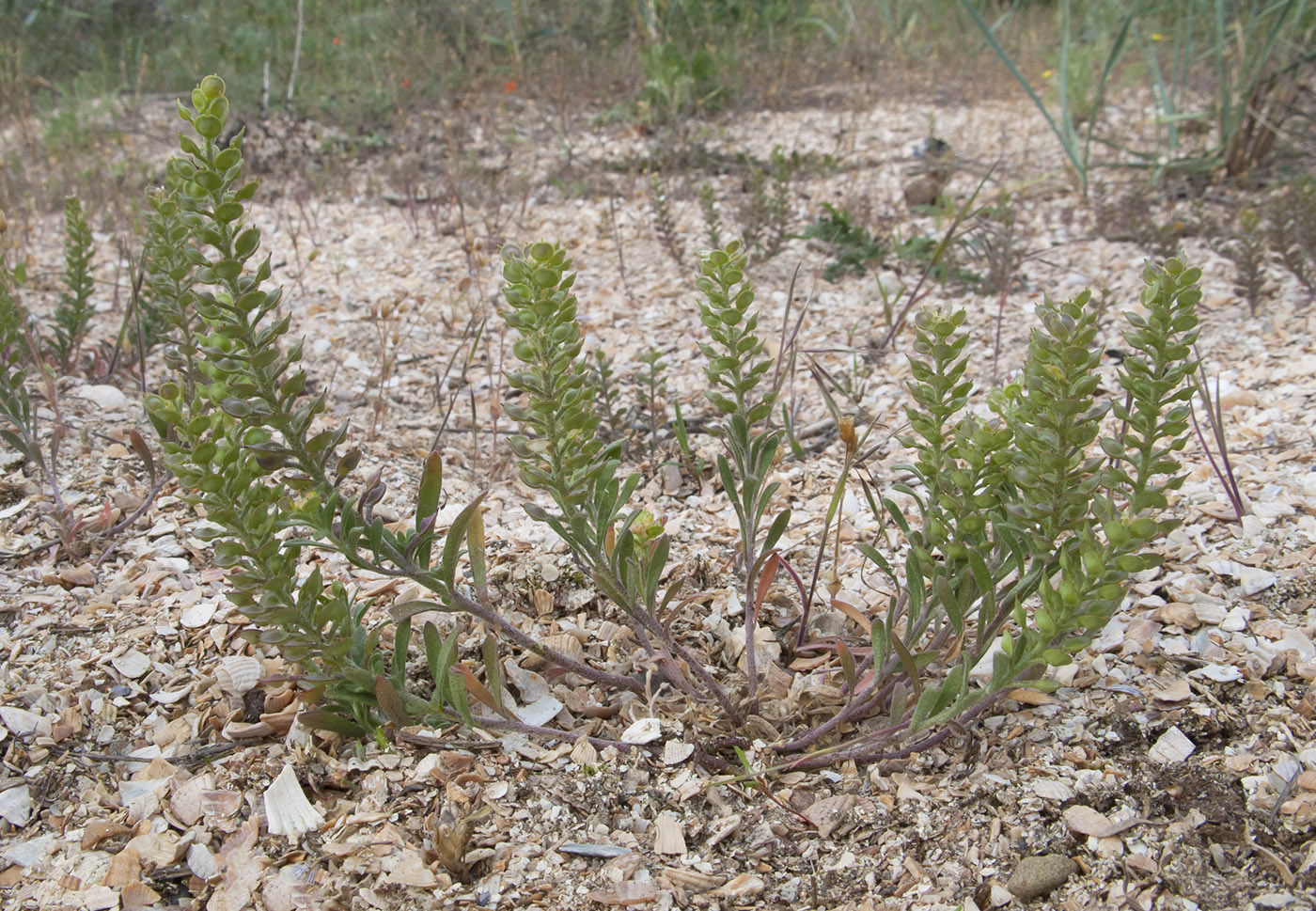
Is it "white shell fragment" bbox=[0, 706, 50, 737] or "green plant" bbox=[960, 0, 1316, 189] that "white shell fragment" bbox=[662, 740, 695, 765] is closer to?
"white shell fragment" bbox=[0, 706, 50, 737]

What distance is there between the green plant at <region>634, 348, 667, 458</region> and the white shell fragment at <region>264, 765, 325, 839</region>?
4.63 ft

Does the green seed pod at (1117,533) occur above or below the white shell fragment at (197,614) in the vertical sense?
above

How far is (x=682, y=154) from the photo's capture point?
18.4 ft

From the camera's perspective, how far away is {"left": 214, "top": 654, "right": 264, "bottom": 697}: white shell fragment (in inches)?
77.3

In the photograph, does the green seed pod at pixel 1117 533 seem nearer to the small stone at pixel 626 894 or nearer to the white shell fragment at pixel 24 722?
the small stone at pixel 626 894

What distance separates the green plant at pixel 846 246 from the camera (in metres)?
4.18

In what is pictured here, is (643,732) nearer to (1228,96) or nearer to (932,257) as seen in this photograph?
(932,257)

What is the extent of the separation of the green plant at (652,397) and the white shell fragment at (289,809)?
141cm

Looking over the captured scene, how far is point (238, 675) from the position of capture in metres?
1.97

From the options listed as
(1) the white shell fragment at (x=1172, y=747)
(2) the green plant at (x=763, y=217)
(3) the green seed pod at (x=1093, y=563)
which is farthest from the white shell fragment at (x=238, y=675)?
(2) the green plant at (x=763, y=217)

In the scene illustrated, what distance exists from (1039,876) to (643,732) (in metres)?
0.70

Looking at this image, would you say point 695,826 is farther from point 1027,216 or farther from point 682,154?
point 682,154

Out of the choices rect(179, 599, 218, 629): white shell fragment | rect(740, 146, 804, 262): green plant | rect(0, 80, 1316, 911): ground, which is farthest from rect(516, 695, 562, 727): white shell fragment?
rect(740, 146, 804, 262): green plant

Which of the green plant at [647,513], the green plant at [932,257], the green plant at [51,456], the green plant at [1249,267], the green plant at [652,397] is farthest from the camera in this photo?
the green plant at [932,257]
